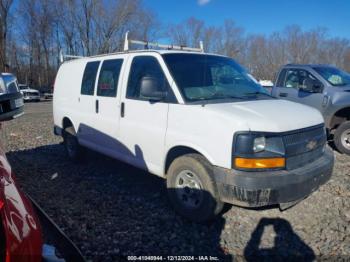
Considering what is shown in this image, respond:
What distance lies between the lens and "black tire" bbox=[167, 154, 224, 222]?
3361mm

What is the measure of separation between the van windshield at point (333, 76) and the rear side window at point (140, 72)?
4898 millimetres

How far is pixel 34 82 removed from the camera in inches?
1735

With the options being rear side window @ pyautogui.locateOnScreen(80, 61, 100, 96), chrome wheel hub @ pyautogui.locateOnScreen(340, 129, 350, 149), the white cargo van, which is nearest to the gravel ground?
the white cargo van

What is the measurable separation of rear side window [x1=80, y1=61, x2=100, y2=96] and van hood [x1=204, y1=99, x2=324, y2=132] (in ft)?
8.99

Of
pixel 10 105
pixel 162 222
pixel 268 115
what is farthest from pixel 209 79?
pixel 10 105

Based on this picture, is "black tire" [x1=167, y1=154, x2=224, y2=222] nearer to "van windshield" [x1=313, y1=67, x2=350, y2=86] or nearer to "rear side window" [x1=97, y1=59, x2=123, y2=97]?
"rear side window" [x1=97, y1=59, x2=123, y2=97]

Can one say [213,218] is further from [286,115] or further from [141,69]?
[141,69]

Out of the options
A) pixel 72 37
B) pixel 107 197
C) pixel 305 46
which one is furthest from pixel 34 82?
pixel 107 197

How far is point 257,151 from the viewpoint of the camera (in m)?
3.03

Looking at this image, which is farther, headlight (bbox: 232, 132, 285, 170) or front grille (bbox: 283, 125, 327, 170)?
front grille (bbox: 283, 125, 327, 170)

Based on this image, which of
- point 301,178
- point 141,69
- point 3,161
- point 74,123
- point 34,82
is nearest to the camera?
point 3,161

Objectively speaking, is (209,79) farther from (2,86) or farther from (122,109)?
(2,86)

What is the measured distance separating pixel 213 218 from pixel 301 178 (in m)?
1.13

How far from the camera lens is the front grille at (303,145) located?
10.4ft
